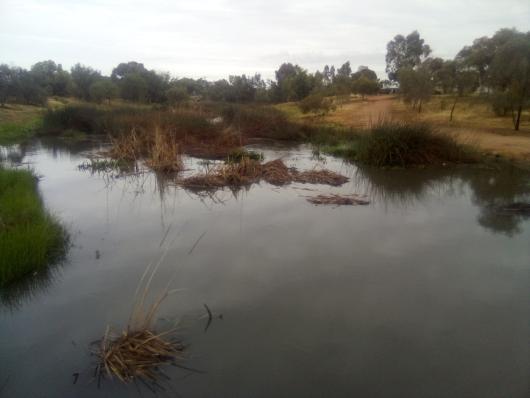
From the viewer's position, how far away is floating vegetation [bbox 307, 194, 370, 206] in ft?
27.0

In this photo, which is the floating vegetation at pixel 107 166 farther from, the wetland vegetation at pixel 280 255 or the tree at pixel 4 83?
the tree at pixel 4 83

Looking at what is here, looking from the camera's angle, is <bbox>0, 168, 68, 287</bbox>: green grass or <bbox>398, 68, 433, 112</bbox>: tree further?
<bbox>398, 68, 433, 112</bbox>: tree

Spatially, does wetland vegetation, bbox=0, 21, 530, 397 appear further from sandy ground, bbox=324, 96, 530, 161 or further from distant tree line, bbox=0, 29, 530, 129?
distant tree line, bbox=0, 29, 530, 129

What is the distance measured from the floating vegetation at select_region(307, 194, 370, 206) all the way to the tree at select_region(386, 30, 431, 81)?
5197 cm

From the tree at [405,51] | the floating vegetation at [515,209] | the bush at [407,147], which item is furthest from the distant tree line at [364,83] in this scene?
A: the floating vegetation at [515,209]

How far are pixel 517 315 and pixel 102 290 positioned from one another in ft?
15.4

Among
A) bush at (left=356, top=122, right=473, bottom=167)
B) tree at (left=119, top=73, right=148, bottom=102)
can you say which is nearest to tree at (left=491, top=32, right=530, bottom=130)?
bush at (left=356, top=122, right=473, bottom=167)

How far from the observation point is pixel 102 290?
4.59 metres

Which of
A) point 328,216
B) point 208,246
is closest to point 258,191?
point 328,216

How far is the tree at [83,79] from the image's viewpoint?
4316 cm

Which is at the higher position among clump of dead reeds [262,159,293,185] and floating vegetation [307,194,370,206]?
clump of dead reeds [262,159,293,185]

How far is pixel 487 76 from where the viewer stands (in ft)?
71.6

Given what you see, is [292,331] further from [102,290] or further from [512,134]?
[512,134]

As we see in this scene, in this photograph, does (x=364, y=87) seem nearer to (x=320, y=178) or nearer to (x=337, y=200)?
(x=320, y=178)
